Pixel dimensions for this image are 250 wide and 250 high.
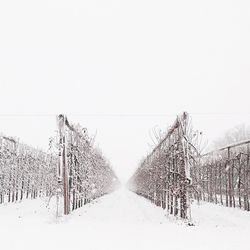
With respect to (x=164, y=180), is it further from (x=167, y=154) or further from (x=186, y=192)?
(x=186, y=192)

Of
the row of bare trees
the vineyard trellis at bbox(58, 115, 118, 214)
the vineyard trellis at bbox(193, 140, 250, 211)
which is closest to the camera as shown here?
the vineyard trellis at bbox(58, 115, 118, 214)

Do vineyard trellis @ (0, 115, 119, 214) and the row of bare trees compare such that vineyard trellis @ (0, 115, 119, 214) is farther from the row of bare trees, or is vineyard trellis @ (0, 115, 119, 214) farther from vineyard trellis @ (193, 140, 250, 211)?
vineyard trellis @ (193, 140, 250, 211)

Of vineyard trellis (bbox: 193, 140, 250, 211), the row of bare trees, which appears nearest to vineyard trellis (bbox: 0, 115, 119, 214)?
the row of bare trees

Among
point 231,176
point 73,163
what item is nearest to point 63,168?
point 73,163

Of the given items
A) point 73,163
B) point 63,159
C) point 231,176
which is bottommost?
point 231,176

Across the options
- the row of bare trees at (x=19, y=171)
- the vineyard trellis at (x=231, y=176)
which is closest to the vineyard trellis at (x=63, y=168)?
the row of bare trees at (x=19, y=171)

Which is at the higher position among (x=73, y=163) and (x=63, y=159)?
(x=63, y=159)

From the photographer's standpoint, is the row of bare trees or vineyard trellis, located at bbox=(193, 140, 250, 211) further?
the row of bare trees

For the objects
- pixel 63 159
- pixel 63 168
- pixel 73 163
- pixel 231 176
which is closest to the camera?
pixel 63 159

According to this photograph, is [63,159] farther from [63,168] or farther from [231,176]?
[231,176]

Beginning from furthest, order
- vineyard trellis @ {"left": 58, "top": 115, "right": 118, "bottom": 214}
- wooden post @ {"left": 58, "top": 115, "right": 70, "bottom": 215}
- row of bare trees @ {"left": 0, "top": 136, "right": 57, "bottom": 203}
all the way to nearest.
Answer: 1. row of bare trees @ {"left": 0, "top": 136, "right": 57, "bottom": 203}
2. vineyard trellis @ {"left": 58, "top": 115, "right": 118, "bottom": 214}
3. wooden post @ {"left": 58, "top": 115, "right": 70, "bottom": 215}

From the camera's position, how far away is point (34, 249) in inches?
307

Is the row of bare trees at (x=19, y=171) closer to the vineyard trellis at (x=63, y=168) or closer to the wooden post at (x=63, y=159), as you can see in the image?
the vineyard trellis at (x=63, y=168)

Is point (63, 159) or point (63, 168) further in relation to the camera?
point (63, 168)
